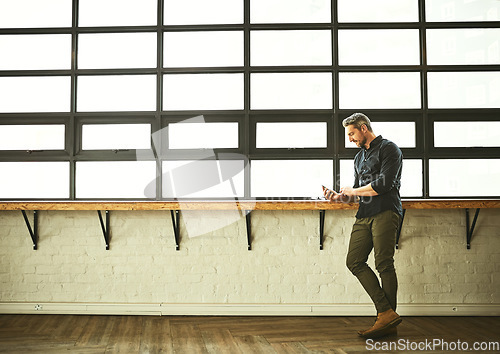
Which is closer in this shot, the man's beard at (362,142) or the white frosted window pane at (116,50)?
the man's beard at (362,142)

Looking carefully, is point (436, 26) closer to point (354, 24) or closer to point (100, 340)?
point (354, 24)

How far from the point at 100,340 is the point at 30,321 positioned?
95 cm

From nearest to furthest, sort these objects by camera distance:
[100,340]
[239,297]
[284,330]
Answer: [100,340] → [284,330] → [239,297]

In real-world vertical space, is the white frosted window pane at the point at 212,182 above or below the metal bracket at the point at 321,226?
above

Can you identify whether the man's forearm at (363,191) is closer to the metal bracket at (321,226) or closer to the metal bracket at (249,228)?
the metal bracket at (321,226)

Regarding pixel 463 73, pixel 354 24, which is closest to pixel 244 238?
pixel 354 24

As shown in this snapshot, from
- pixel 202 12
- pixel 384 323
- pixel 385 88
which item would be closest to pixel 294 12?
pixel 202 12

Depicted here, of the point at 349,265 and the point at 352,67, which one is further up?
the point at 352,67

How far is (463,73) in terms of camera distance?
448cm

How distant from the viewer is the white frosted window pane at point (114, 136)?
4445mm

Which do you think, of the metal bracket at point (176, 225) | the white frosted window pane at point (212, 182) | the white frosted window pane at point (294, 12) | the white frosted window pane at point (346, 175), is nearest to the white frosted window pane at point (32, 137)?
the white frosted window pane at point (212, 182)

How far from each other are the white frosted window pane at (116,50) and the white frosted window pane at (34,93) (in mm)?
288

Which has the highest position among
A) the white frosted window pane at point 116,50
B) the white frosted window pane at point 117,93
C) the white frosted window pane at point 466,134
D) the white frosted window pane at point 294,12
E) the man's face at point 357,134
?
the white frosted window pane at point 294,12

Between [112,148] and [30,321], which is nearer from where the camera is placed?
[30,321]
